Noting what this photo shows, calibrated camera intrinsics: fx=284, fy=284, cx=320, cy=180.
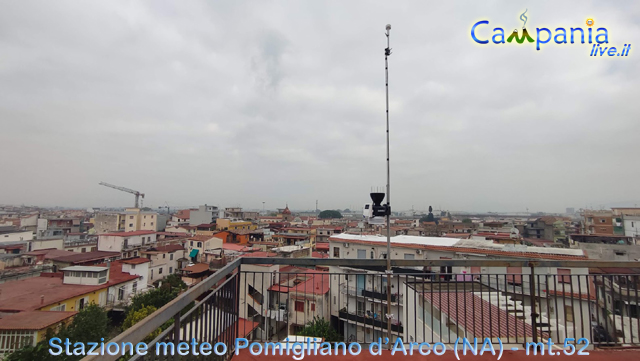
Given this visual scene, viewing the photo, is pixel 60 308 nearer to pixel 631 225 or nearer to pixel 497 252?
pixel 497 252

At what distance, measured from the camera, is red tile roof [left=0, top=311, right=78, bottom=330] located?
11.9 meters

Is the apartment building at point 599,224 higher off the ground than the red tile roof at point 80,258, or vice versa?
the apartment building at point 599,224

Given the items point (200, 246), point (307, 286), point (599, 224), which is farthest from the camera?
point (599, 224)

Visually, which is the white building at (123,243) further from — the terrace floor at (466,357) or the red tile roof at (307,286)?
the terrace floor at (466,357)

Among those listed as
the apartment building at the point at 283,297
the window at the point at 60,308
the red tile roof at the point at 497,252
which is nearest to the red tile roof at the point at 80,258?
the window at the point at 60,308

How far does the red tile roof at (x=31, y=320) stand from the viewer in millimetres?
11922

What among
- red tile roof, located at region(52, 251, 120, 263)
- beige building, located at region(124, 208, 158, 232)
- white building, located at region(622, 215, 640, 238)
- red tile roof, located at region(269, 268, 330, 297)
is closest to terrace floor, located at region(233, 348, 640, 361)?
red tile roof, located at region(269, 268, 330, 297)

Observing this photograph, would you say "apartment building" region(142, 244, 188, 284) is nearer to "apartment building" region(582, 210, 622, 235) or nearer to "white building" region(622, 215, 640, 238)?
"white building" region(622, 215, 640, 238)

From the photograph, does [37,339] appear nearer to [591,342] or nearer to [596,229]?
[591,342]

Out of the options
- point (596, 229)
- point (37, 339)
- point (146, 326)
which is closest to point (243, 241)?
point (37, 339)

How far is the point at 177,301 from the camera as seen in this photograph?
1.62 m

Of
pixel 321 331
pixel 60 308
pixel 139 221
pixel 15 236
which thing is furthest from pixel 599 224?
pixel 15 236

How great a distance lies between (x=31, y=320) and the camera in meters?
12.7

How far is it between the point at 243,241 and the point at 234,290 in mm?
41133
